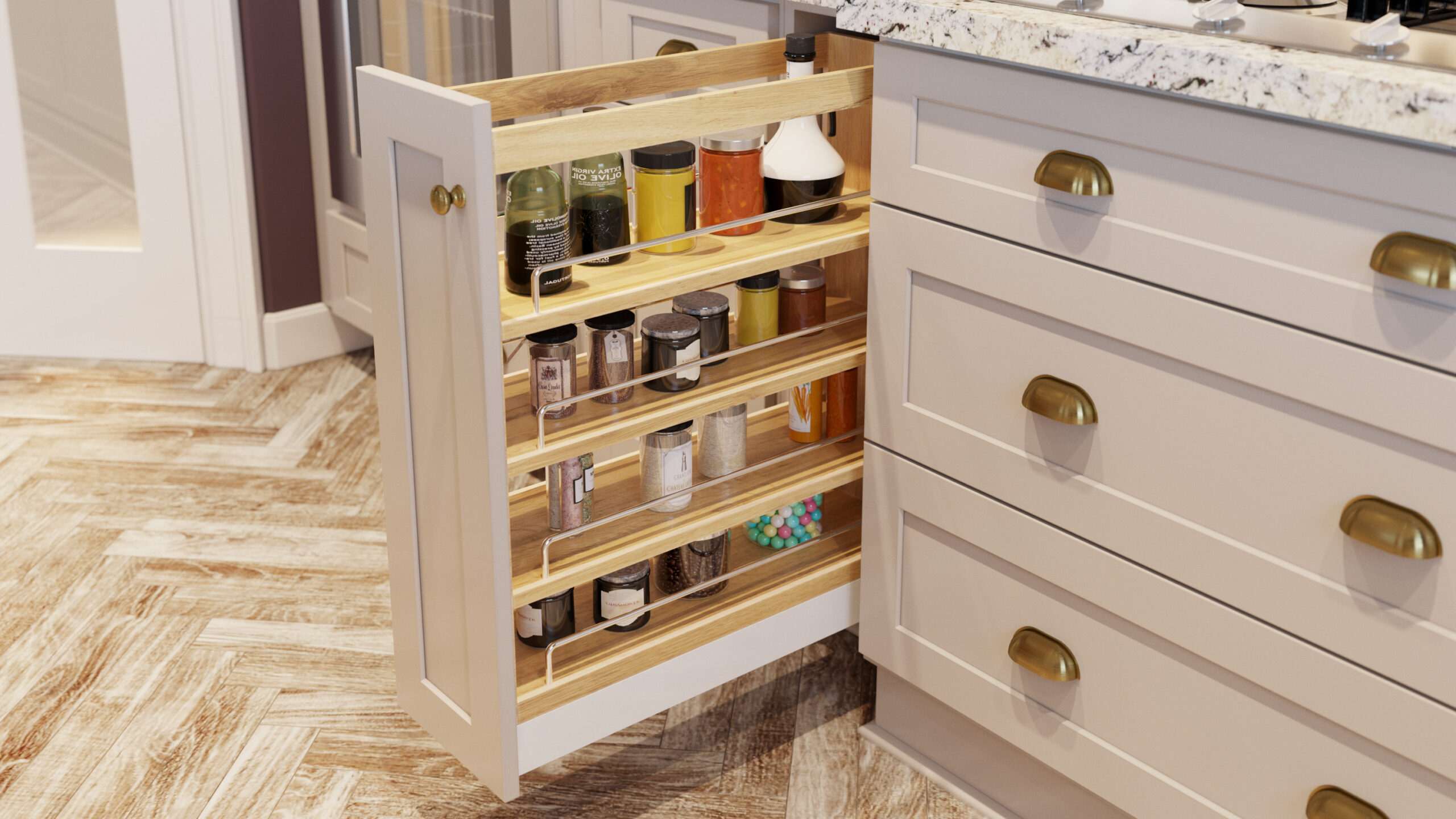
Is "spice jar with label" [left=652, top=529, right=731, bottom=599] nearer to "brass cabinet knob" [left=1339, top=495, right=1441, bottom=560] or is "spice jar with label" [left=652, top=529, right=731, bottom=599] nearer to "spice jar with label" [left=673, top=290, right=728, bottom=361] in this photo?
"spice jar with label" [left=673, top=290, right=728, bottom=361]

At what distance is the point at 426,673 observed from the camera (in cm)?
141

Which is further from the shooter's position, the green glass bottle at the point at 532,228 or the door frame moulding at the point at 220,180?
the door frame moulding at the point at 220,180

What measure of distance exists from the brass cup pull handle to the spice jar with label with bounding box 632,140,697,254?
29 cm

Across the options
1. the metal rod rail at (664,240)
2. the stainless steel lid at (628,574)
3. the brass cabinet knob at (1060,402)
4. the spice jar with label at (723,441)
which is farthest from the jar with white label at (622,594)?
the brass cabinet knob at (1060,402)

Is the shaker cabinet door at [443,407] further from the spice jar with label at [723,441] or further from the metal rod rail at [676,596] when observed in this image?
the spice jar with label at [723,441]

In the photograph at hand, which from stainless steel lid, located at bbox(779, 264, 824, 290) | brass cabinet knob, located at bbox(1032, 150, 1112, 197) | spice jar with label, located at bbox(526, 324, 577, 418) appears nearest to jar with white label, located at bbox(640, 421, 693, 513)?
spice jar with label, located at bbox(526, 324, 577, 418)

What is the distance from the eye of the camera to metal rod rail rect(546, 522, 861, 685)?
134 centimetres

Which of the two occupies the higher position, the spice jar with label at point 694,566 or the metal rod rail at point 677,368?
the metal rod rail at point 677,368

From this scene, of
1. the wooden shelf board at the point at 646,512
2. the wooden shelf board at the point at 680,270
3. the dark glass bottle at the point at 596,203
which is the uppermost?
the dark glass bottle at the point at 596,203

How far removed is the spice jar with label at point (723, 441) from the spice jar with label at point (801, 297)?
0.14 metres

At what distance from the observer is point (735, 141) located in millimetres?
1438

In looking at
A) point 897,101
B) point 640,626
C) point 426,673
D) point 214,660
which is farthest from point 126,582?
point 897,101

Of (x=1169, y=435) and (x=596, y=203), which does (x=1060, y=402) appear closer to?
(x=1169, y=435)

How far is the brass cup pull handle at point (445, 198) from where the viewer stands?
3.63 feet
